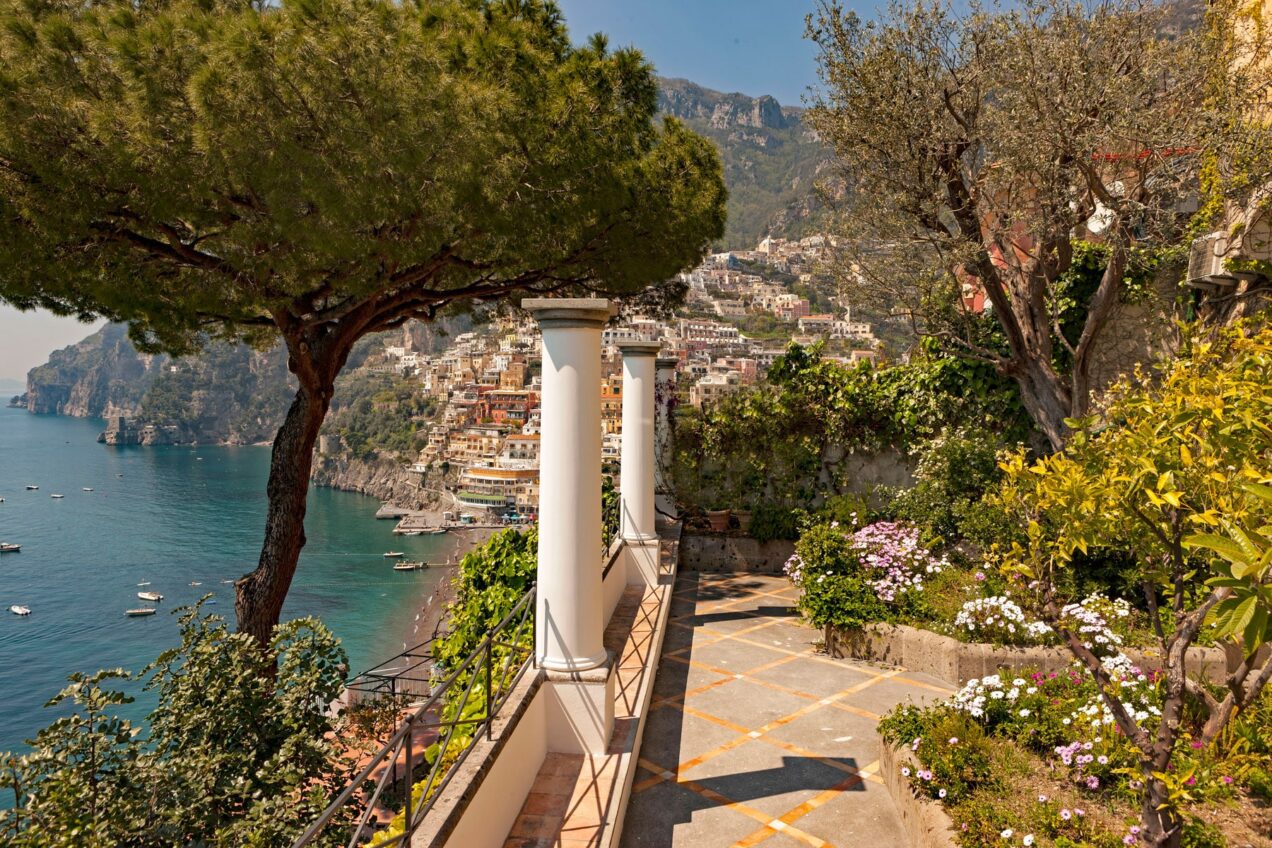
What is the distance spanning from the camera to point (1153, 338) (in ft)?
26.8

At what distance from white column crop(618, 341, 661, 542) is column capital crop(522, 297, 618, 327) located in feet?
10.9

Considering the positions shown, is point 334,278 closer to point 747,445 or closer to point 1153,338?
point 747,445

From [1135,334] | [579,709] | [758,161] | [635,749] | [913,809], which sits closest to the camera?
[913,809]

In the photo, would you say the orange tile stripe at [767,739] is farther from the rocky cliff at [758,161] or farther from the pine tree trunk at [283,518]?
the rocky cliff at [758,161]

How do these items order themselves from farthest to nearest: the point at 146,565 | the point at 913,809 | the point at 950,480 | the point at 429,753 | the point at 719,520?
the point at 146,565 < the point at 719,520 < the point at 950,480 < the point at 429,753 < the point at 913,809

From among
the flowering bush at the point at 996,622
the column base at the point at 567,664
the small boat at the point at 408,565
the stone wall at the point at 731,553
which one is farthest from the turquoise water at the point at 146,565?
the flowering bush at the point at 996,622

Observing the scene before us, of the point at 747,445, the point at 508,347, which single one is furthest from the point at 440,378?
the point at 747,445

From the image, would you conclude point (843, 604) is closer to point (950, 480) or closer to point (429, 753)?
point (950, 480)

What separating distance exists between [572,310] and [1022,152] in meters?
5.39

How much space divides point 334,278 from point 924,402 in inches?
276

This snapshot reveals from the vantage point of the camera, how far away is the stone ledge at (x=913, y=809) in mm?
3438

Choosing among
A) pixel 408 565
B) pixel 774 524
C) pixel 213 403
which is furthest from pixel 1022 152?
pixel 213 403

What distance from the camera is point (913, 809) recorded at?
12.3 ft

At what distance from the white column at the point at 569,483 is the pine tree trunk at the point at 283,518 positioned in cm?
453
